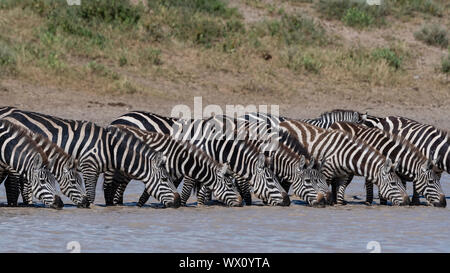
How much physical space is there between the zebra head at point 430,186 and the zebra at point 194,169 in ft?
8.17

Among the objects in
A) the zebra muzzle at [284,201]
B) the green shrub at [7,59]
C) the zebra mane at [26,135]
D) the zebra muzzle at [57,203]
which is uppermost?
the zebra mane at [26,135]

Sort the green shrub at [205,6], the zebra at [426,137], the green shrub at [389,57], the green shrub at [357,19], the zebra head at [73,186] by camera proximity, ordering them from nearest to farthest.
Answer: the zebra head at [73,186]
the zebra at [426,137]
the green shrub at [389,57]
the green shrub at [205,6]
the green shrub at [357,19]

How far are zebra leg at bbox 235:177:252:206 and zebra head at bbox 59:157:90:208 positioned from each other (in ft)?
7.26

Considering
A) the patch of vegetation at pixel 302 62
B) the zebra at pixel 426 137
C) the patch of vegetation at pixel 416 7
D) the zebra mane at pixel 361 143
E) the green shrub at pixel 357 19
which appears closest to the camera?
the zebra mane at pixel 361 143

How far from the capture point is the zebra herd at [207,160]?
12.3 meters

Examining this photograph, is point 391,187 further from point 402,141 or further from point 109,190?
point 109,190

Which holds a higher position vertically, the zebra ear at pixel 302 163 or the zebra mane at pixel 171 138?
the zebra mane at pixel 171 138

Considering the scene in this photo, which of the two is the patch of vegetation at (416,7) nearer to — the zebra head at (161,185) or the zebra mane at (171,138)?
the zebra mane at (171,138)

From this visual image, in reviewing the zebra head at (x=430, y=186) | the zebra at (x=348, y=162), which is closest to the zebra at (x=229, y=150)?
the zebra at (x=348, y=162)

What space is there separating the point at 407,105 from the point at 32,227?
14715 millimetres

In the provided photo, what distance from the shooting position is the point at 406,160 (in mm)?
13422

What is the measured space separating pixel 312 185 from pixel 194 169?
157cm

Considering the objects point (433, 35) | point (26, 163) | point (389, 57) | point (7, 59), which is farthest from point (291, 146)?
point (433, 35)
